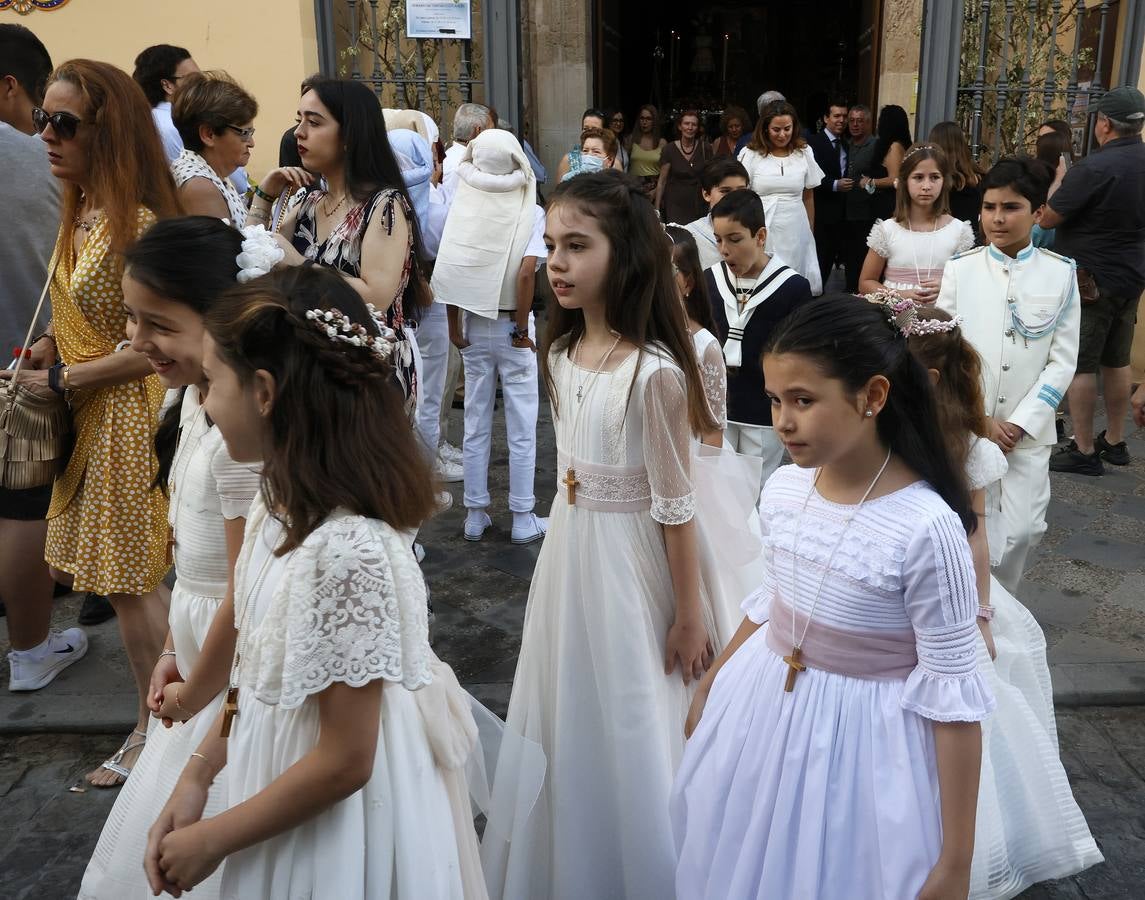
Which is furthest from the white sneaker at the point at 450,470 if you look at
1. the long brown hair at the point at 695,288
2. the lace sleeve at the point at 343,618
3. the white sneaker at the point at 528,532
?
the lace sleeve at the point at 343,618

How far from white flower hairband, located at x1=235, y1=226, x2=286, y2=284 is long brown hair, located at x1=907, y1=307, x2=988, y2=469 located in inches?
58.3

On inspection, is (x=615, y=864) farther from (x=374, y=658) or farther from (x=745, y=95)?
(x=745, y=95)

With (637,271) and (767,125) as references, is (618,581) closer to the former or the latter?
(637,271)

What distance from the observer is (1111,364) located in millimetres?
6223

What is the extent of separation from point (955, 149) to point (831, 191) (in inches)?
107

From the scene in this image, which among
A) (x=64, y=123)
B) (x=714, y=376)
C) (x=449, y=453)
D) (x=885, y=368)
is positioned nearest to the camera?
(x=885, y=368)

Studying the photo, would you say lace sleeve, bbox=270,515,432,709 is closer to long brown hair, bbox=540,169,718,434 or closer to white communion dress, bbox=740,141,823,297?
long brown hair, bbox=540,169,718,434

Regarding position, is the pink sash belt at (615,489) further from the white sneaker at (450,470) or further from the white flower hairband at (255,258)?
the white sneaker at (450,470)

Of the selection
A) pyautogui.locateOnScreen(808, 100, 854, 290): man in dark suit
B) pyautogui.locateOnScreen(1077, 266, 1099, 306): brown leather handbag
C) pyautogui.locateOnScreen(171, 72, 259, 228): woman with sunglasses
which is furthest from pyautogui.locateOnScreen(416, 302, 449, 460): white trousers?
pyautogui.locateOnScreen(808, 100, 854, 290): man in dark suit

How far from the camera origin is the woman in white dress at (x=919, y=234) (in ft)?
16.6

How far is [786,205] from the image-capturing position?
7.50m

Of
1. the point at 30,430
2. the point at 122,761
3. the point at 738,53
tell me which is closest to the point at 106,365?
the point at 30,430

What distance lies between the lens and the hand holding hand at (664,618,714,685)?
2.49 m

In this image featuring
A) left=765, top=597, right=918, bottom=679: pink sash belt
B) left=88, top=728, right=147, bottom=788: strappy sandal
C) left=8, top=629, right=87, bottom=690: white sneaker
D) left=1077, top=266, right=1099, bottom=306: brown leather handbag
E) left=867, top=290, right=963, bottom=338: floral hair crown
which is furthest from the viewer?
left=1077, top=266, right=1099, bottom=306: brown leather handbag
